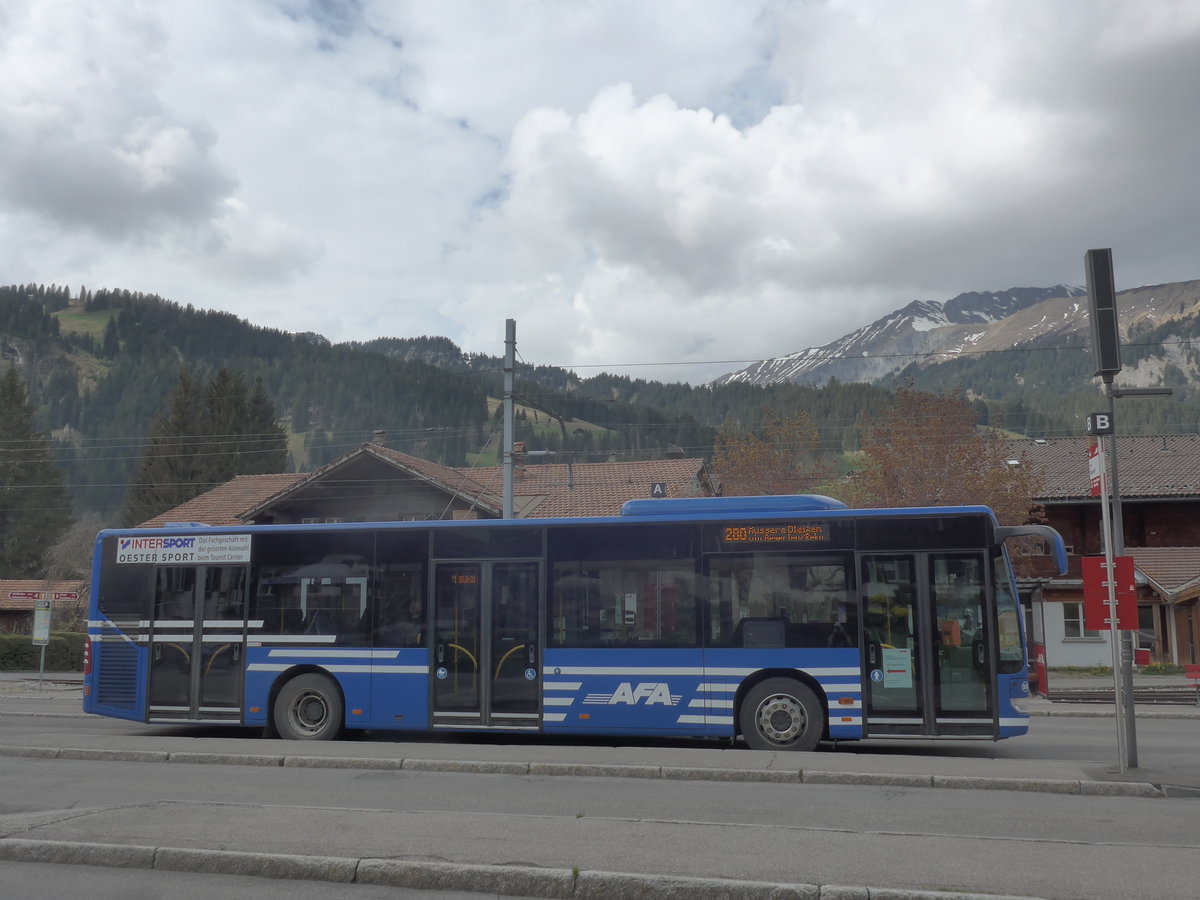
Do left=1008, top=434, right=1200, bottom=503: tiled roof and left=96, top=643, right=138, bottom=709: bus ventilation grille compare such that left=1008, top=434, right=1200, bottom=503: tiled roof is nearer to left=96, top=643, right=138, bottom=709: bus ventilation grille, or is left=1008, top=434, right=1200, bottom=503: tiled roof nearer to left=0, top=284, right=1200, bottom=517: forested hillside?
left=96, top=643, right=138, bottom=709: bus ventilation grille

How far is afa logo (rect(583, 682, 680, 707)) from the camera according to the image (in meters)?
13.6

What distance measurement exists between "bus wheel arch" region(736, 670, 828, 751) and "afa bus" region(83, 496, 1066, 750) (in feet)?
0.08

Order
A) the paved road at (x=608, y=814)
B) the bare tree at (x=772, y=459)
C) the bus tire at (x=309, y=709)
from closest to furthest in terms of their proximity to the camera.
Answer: the paved road at (x=608, y=814) → the bus tire at (x=309, y=709) → the bare tree at (x=772, y=459)

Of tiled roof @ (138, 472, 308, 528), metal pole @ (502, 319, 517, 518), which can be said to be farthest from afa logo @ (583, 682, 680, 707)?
tiled roof @ (138, 472, 308, 528)

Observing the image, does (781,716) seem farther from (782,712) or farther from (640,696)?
(640,696)

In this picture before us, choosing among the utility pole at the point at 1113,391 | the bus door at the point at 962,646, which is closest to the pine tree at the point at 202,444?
the bus door at the point at 962,646

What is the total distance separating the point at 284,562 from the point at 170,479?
6826 centimetres

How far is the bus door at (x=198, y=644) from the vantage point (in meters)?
15.1

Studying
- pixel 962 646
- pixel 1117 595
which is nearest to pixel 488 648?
pixel 962 646

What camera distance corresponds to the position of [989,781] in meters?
10.6

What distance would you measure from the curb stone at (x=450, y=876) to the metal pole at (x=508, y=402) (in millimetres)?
15924

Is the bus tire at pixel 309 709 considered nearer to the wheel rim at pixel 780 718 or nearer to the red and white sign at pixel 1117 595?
the wheel rim at pixel 780 718

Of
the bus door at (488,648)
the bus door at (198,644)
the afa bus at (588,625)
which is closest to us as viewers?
the afa bus at (588,625)

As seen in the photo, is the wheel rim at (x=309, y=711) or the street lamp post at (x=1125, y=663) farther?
the wheel rim at (x=309, y=711)
